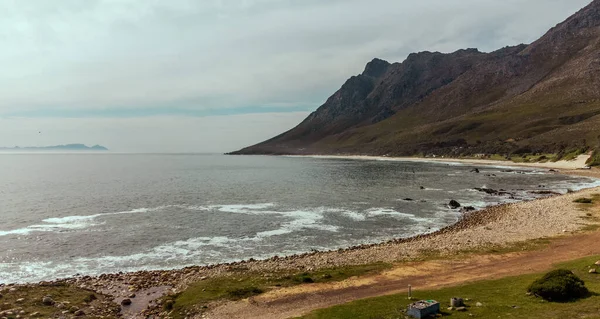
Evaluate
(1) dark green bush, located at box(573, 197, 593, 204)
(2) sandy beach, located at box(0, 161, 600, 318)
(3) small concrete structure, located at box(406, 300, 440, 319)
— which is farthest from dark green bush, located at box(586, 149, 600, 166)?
(3) small concrete structure, located at box(406, 300, 440, 319)

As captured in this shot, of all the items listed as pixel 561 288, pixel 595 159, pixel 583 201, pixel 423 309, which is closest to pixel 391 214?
pixel 583 201

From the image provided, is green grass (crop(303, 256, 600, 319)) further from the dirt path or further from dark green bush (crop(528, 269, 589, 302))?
the dirt path

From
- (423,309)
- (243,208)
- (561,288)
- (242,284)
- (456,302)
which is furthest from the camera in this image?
(243,208)

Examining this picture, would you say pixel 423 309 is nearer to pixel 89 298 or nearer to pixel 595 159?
pixel 89 298

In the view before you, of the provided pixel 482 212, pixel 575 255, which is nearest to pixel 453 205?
pixel 482 212

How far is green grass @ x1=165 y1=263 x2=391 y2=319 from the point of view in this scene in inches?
1056

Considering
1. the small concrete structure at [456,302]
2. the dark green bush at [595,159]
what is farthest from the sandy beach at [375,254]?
the dark green bush at [595,159]

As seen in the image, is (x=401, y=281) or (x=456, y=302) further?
(x=401, y=281)

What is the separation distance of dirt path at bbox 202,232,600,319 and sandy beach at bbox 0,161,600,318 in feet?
5.97

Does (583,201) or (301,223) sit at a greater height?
(583,201)

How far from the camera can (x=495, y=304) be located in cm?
2075

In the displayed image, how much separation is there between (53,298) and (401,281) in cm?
2589

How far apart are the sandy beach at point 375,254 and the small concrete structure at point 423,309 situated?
35.5ft

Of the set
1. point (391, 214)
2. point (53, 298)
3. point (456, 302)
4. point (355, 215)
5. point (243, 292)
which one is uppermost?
point (456, 302)
